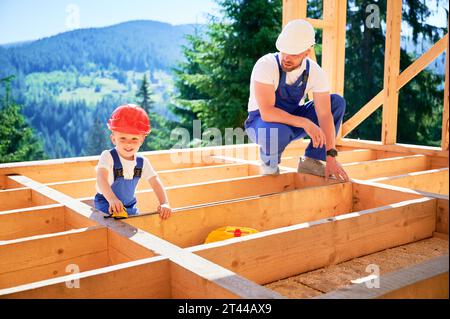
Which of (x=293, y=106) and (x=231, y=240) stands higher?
(x=293, y=106)

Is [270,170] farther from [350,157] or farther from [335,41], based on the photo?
[335,41]

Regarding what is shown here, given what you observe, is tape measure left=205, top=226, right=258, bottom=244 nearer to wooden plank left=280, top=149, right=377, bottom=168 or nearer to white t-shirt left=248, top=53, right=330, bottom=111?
white t-shirt left=248, top=53, right=330, bottom=111

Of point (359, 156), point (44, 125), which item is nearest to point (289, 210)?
point (359, 156)

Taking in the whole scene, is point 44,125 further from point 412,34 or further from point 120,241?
point 120,241

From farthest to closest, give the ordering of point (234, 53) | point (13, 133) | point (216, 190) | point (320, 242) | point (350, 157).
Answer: point (13, 133) < point (234, 53) < point (350, 157) < point (216, 190) < point (320, 242)

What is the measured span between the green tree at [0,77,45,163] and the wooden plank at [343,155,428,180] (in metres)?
13.7

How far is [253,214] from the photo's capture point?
2.47 m

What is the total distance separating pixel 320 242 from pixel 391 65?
310 centimetres

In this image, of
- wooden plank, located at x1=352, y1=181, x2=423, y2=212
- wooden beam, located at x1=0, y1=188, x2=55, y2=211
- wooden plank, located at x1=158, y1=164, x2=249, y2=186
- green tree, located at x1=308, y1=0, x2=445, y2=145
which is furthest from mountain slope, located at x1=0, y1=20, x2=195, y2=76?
wooden plank, located at x1=352, y1=181, x2=423, y2=212

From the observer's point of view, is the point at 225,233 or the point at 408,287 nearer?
the point at 408,287

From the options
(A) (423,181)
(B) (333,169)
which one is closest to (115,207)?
(B) (333,169)

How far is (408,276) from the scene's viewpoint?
1285mm

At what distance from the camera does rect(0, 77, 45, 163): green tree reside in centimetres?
1527
